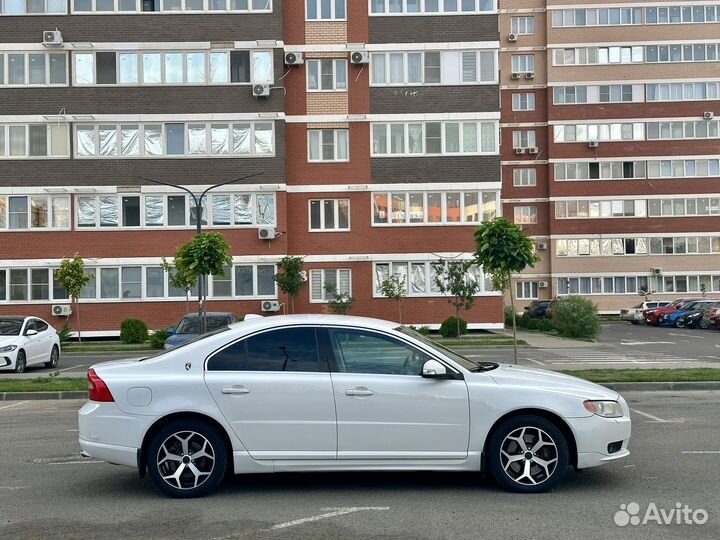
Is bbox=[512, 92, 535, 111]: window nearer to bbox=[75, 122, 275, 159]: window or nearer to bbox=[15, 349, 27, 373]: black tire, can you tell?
bbox=[75, 122, 275, 159]: window

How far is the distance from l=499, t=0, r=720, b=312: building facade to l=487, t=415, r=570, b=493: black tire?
177 feet

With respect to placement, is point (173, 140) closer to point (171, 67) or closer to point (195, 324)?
point (171, 67)

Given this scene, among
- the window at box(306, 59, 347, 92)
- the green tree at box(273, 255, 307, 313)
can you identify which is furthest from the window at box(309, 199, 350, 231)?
the window at box(306, 59, 347, 92)

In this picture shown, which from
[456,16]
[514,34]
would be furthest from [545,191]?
[456,16]

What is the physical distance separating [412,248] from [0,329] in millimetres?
19208

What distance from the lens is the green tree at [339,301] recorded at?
3375 cm

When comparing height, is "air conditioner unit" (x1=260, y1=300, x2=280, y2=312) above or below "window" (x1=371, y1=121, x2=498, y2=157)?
below

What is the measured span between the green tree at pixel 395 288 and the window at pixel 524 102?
29.2m

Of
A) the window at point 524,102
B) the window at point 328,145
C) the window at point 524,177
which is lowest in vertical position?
the window at point 328,145

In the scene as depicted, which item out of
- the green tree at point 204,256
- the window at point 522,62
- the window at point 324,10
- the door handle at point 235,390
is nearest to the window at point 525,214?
the window at point 522,62

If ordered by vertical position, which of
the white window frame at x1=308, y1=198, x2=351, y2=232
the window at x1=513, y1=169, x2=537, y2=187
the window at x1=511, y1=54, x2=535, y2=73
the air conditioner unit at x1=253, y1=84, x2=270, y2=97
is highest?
the window at x1=511, y1=54, x2=535, y2=73

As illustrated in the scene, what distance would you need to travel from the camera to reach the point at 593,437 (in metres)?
7.12

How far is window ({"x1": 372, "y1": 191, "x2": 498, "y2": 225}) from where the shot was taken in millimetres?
36281

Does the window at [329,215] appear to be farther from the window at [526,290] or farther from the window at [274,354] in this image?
the window at [274,354]
